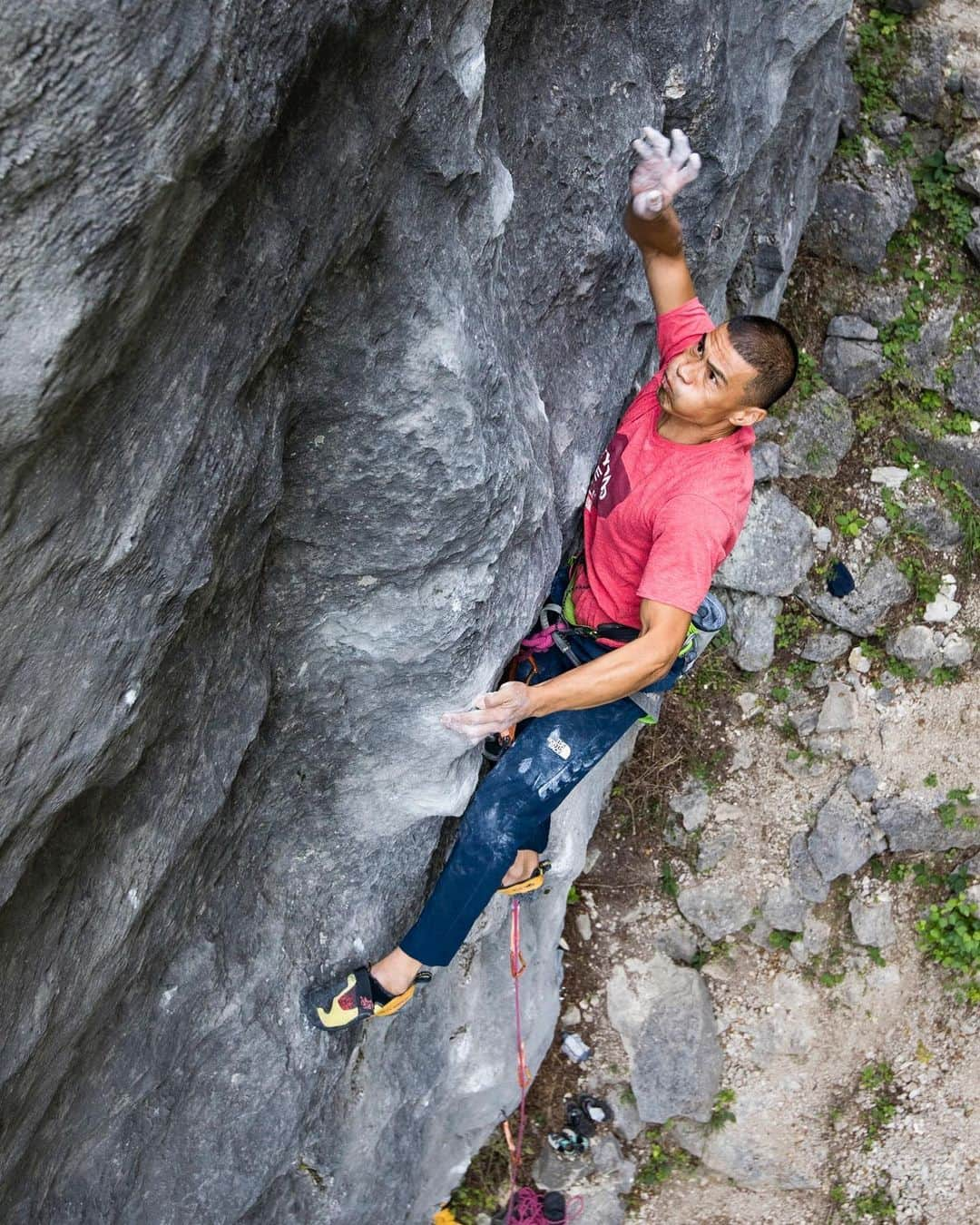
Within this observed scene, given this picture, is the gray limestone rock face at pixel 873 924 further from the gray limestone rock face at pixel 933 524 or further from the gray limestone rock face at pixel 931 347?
the gray limestone rock face at pixel 931 347

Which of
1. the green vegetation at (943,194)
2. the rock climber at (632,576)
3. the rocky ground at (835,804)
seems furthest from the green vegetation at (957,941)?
the green vegetation at (943,194)

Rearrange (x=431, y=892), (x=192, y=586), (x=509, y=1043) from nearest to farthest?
1. (x=192, y=586)
2. (x=431, y=892)
3. (x=509, y=1043)

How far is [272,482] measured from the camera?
3.02 meters

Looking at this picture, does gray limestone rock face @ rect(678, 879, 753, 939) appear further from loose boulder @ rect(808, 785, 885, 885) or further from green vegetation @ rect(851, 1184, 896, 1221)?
green vegetation @ rect(851, 1184, 896, 1221)

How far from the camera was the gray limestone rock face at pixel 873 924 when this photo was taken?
6363 millimetres

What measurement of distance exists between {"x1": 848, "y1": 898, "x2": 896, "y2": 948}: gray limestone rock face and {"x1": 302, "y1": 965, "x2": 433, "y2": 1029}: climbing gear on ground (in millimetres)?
3243

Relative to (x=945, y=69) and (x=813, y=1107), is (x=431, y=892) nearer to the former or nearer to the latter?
(x=813, y=1107)

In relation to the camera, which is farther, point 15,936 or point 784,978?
point 784,978

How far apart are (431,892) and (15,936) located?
6.63 feet

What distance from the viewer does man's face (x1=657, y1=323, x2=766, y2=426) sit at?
3.52m

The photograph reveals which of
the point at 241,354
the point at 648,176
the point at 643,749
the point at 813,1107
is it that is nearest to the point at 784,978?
the point at 813,1107

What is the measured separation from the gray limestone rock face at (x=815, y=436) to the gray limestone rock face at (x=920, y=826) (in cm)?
207

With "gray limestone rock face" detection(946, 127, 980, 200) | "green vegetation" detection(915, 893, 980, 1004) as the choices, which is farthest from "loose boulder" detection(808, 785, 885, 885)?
"gray limestone rock face" detection(946, 127, 980, 200)

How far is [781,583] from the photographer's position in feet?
21.0
